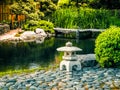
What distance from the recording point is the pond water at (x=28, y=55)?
1491cm

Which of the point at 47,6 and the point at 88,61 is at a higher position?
the point at 88,61

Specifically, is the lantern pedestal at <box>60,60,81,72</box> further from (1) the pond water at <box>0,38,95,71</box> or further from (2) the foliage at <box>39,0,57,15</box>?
(2) the foliage at <box>39,0,57,15</box>

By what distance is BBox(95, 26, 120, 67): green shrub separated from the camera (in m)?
11.8

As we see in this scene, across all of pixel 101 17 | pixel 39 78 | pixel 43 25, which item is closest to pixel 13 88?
pixel 39 78

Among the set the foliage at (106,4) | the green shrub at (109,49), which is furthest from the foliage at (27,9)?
the green shrub at (109,49)

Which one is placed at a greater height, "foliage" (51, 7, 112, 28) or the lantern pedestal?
the lantern pedestal

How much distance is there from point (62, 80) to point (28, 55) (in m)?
7.76

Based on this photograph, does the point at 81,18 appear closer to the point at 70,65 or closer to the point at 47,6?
the point at 47,6

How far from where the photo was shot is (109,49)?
1184 centimetres

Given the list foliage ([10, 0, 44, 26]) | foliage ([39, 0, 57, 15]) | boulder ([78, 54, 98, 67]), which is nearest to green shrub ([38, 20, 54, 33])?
foliage ([10, 0, 44, 26])

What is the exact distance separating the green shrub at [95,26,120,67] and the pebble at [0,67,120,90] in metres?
0.46

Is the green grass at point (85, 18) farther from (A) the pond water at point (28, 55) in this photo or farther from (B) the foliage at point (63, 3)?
(A) the pond water at point (28, 55)

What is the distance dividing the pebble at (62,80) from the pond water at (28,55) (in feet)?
11.4

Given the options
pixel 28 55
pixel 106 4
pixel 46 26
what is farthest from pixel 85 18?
pixel 28 55
